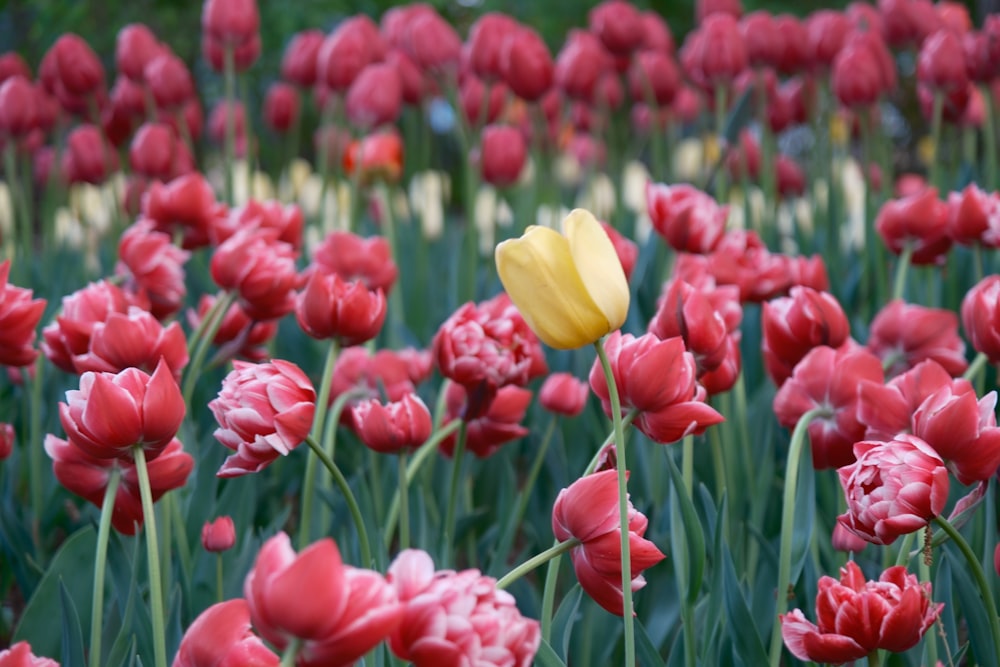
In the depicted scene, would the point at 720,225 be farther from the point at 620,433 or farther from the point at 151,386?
the point at 151,386

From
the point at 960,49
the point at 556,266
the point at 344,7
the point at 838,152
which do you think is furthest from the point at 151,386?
the point at 344,7

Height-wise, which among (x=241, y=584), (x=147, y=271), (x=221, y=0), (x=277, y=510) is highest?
(x=221, y=0)

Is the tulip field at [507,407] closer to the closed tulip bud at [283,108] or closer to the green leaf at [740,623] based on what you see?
the green leaf at [740,623]

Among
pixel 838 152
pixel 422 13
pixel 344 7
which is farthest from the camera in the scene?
pixel 344 7

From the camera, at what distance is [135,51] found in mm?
2529

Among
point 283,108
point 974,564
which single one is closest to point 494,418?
point 974,564

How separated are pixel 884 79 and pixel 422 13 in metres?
1.16

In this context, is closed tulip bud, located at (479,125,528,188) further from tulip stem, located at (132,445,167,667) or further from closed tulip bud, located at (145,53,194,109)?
tulip stem, located at (132,445,167,667)

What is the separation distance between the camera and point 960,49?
89.0 inches

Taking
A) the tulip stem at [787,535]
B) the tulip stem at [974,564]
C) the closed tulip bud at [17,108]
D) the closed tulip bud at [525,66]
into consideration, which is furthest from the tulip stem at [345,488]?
the closed tulip bud at [17,108]

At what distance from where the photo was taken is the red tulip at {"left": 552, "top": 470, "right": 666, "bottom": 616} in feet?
2.57

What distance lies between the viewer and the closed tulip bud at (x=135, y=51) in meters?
2.52

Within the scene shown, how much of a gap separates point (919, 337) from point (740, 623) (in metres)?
0.54

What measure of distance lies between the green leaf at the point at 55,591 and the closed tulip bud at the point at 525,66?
5.04 feet
